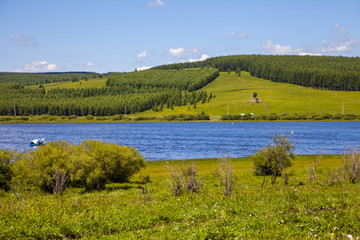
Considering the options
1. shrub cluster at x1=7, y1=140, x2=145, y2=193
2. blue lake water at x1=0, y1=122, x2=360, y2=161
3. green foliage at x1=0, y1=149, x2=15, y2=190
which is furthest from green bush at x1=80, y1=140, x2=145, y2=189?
blue lake water at x1=0, y1=122, x2=360, y2=161

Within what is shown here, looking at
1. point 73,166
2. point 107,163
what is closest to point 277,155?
point 107,163

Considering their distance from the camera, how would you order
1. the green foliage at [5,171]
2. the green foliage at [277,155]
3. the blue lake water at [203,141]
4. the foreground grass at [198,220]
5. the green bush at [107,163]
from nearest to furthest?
the foreground grass at [198,220], the green foliage at [5,171], the green foliage at [277,155], the green bush at [107,163], the blue lake water at [203,141]

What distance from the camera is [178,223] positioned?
41.5 ft

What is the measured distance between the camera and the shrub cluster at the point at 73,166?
86.6 feet

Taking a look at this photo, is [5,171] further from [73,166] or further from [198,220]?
[198,220]

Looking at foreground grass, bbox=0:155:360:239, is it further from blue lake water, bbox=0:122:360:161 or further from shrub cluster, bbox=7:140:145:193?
blue lake water, bbox=0:122:360:161

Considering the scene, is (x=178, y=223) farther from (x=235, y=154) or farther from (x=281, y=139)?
(x=235, y=154)

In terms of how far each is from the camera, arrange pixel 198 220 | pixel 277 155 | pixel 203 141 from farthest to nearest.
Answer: pixel 203 141 → pixel 277 155 → pixel 198 220

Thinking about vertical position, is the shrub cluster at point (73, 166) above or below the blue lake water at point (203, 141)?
above

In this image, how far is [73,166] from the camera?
26.7m

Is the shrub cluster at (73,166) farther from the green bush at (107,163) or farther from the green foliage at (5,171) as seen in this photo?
the green foliage at (5,171)

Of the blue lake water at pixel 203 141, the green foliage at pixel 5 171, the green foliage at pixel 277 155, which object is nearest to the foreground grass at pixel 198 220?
the green foliage at pixel 277 155

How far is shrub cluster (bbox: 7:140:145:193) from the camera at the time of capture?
86.6 feet

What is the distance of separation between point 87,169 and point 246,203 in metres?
16.4
